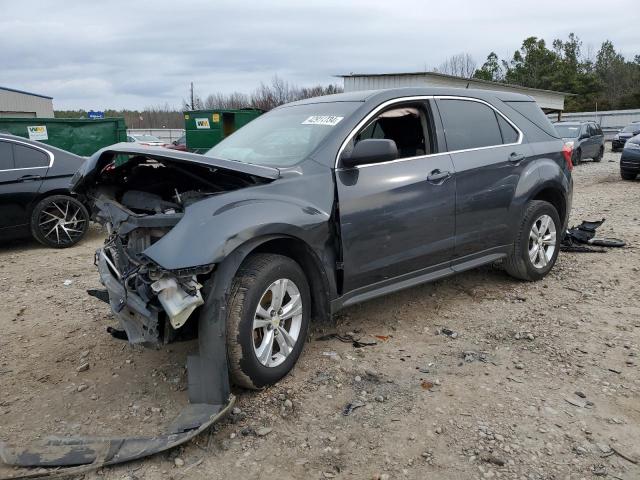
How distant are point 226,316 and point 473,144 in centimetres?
272

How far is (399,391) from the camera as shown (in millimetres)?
3268

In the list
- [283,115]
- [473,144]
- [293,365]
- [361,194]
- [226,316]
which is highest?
[283,115]

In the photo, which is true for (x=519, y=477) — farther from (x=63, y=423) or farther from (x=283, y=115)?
(x=283, y=115)

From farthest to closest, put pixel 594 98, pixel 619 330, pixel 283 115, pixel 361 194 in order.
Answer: pixel 594 98
pixel 283 115
pixel 619 330
pixel 361 194

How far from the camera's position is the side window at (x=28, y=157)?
7016 mm

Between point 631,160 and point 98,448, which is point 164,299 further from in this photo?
point 631,160

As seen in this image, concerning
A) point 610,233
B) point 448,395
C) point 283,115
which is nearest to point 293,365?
point 448,395

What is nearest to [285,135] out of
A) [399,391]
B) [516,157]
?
[399,391]

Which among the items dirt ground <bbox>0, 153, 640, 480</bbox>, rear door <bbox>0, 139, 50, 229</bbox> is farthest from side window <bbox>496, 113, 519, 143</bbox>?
rear door <bbox>0, 139, 50, 229</bbox>

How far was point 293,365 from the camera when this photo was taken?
3404 millimetres

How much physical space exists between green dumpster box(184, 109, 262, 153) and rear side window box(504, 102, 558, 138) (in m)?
10.8

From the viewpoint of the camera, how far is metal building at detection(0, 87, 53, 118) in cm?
3390

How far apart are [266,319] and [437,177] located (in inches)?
71.3

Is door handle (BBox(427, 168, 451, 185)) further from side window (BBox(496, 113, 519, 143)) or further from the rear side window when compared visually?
the rear side window
